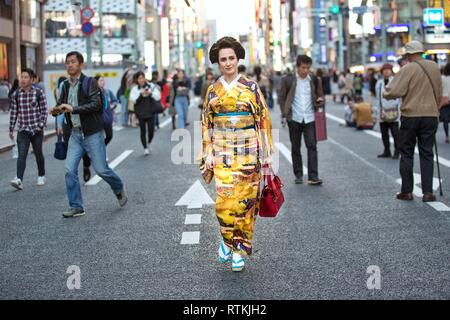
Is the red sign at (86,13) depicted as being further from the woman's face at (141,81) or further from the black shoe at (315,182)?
the black shoe at (315,182)

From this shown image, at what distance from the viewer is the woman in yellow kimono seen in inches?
243

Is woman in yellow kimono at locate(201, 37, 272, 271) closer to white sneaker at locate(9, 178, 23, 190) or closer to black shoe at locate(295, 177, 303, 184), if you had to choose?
black shoe at locate(295, 177, 303, 184)

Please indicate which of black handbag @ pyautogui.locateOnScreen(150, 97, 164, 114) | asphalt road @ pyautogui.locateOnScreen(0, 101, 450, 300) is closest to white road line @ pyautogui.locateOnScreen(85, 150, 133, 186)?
asphalt road @ pyautogui.locateOnScreen(0, 101, 450, 300)

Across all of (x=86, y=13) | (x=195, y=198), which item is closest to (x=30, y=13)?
(x=86, y=13)

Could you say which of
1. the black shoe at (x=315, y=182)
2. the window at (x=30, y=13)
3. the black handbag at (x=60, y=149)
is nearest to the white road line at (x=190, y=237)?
the black handbag at (x=60, y=149)

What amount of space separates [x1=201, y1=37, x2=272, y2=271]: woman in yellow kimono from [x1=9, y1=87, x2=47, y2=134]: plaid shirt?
653 centimetres

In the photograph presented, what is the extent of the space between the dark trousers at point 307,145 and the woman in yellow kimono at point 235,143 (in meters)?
5.51

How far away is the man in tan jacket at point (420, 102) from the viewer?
966 cm

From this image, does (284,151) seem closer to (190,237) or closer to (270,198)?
(190,237)

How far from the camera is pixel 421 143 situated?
975 centimetres

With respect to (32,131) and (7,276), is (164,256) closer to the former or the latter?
(7,276)

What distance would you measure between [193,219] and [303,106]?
3445 millimetres

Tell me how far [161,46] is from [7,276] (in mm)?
115925
